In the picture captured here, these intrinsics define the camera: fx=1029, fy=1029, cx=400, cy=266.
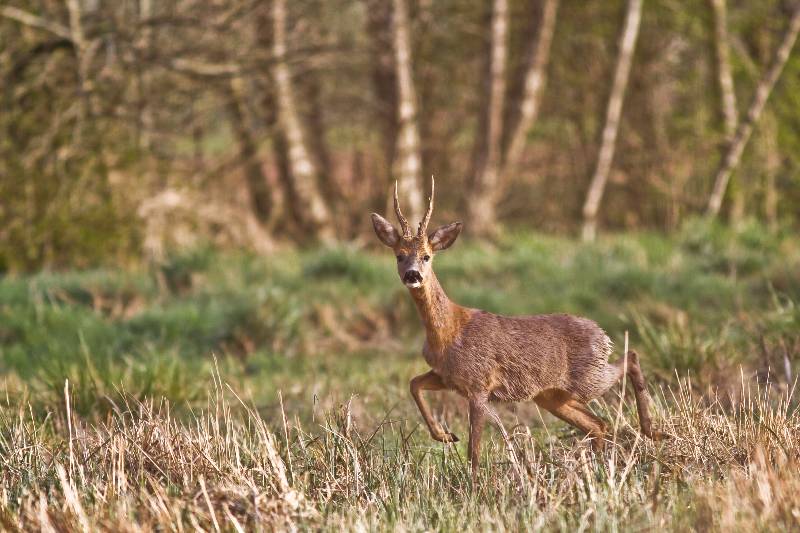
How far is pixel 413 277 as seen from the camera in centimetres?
374

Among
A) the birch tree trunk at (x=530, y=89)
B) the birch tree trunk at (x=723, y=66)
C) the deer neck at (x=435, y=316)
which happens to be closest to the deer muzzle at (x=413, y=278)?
the deer neck at (x=435, y=316)

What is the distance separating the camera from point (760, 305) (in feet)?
28.0

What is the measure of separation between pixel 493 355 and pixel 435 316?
0.28 metres

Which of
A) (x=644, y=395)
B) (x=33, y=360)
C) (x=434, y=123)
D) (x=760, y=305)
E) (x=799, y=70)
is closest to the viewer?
(x=644, y=395)

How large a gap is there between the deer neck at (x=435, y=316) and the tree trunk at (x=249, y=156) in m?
8.77

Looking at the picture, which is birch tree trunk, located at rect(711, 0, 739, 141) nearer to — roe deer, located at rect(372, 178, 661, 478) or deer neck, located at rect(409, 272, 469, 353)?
roe deer, located at rect(372, 178, 661, 478)

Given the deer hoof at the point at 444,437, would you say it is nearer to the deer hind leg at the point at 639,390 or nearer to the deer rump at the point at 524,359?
the deer rump at the point at 524,359

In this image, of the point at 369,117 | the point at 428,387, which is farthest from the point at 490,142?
the point at 428,387

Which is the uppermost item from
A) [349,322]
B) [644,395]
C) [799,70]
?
[799,70]

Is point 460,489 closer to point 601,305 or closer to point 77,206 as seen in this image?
point 601,305

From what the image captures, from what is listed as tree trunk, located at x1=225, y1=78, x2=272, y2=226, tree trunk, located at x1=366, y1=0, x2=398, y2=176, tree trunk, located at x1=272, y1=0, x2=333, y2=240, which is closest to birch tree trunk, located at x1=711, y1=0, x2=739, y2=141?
tree trunk, located at x1=366, y1=0, x2=398, y2=176

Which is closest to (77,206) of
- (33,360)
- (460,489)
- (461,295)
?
(33,360)

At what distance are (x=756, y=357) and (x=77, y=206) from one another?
7644 millimetres

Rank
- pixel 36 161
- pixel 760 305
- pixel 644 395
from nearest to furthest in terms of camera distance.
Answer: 1. pixel 644 395
2. pixel 760 305
3. pixel 36 161
